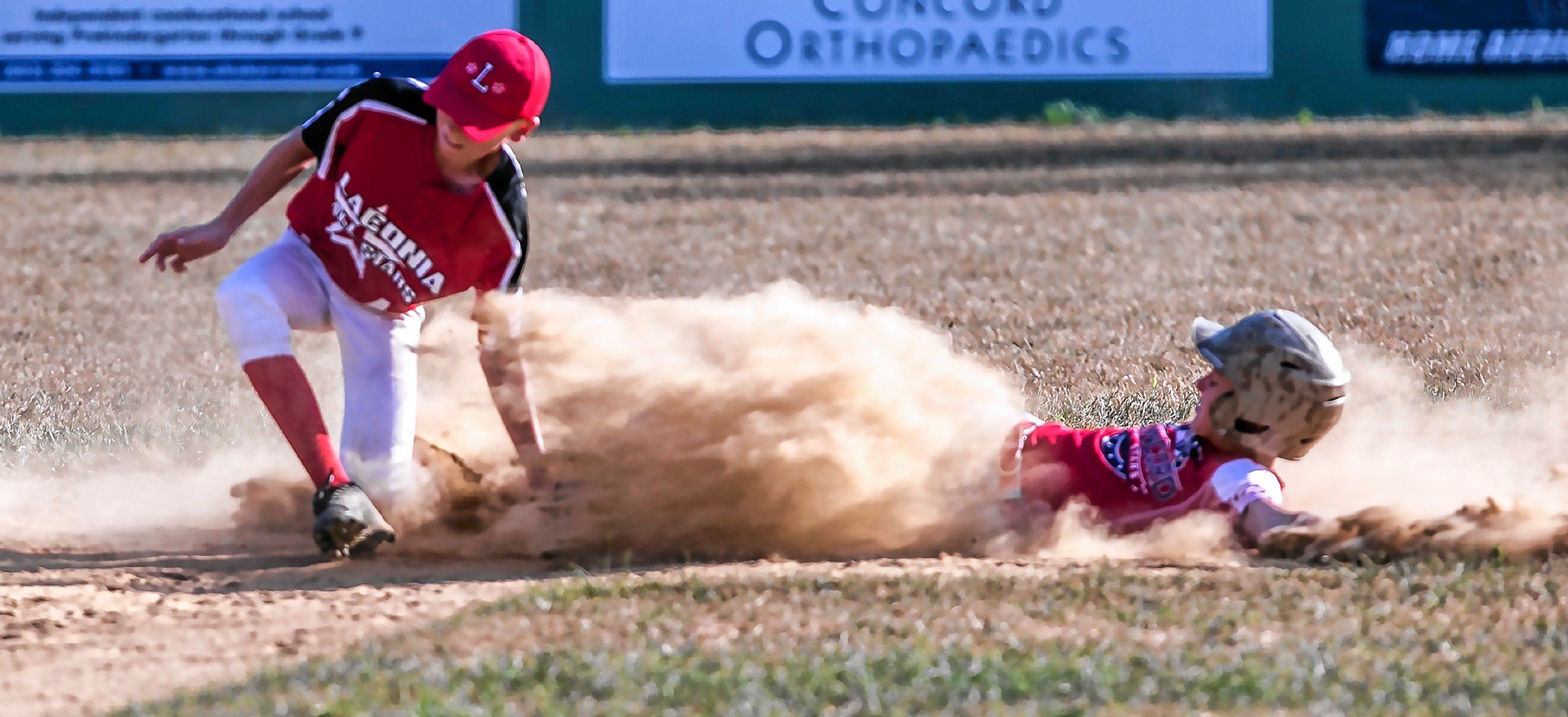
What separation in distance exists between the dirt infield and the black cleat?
0.09 metres

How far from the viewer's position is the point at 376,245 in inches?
175

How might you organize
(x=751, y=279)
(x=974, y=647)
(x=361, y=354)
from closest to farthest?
(x=974, y=647) < (x=361, y=354) < (x=751, y=279)

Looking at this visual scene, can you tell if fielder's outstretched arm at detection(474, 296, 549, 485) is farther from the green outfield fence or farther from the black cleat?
the green outfield fence

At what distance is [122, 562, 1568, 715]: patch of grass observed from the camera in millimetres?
2953

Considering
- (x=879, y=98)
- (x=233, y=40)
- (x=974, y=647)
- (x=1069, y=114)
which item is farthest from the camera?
(x=1069, y=114)

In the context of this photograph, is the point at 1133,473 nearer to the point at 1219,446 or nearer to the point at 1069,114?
the point at 1219,446

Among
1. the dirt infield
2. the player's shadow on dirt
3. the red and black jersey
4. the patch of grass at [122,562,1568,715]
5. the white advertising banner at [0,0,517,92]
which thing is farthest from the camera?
the white advertising banner at [0,0,517,92]

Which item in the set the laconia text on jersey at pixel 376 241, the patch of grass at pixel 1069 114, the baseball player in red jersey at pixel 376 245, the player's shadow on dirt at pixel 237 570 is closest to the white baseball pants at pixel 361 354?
the baseball player in red jersey at pixel 376 245

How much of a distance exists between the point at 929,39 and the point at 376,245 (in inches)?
439

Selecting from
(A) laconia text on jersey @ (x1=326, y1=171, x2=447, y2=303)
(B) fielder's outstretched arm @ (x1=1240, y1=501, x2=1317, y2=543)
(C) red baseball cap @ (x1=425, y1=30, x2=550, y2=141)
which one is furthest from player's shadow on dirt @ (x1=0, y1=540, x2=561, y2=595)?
(B) fielder's outstretched arm @ (x1=1240, y1=501, x2=1317, y2=543)

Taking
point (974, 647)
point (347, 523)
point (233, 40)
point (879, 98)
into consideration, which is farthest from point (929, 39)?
point (974, 647)

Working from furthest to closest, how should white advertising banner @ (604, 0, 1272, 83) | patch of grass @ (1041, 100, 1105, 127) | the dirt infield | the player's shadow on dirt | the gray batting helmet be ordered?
patch of grass @ (1041, 100, 1105, 127)
white advertising banner @ (604, 0, 1272, 83)
the gray batting helmet
the player's shadow on dirt
the dirt infield

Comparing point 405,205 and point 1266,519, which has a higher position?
point 405,205

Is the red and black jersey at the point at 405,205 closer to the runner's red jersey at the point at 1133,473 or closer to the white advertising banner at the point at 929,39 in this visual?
the runner's red jersey at the point at 1133,473
